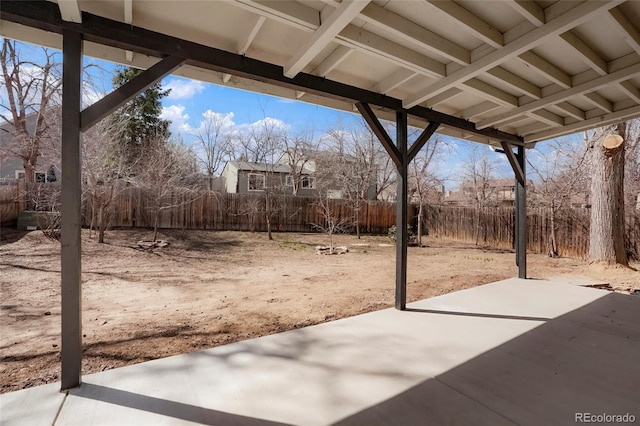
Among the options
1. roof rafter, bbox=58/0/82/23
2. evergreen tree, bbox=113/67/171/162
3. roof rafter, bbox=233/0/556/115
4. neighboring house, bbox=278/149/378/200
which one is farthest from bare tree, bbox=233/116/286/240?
roof rafter, bbox=58/0/82/23

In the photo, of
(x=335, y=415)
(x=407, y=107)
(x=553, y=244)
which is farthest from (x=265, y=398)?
(x=553, y=244)

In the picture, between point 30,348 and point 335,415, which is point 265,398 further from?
point 30,348

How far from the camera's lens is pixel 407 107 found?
3426 millimetres

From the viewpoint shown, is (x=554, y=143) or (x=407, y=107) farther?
(x=554, y=143)

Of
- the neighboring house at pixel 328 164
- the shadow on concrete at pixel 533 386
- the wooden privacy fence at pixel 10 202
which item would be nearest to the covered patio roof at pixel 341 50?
the shadow on concrete at pixel 533 386

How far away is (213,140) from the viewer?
1789 cm

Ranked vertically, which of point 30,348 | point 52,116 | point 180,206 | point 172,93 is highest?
point 172,93

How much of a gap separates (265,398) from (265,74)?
2429 mm

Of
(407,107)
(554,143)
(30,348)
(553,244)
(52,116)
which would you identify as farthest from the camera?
(554,143)

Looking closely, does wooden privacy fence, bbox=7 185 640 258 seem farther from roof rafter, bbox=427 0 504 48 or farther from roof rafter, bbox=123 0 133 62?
roof rafter, bbox=427 0 504 48

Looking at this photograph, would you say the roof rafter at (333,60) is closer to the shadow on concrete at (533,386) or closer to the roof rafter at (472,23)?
the roof rafter at (472,23)

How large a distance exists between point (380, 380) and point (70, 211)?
2300 millimetres

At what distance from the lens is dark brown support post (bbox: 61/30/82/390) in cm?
189

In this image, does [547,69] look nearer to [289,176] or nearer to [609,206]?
[609,206]
